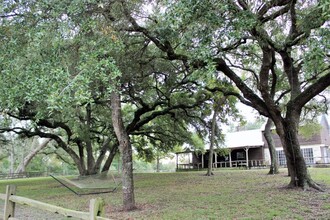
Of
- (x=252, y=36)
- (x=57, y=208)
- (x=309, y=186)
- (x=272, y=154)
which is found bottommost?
(x=309, y=186)

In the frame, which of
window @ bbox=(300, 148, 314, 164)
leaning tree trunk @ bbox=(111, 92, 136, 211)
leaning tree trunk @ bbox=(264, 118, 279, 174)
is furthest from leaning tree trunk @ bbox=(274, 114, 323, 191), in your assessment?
window @ bbox=(300, 148, 314, 164)

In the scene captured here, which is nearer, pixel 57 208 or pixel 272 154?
pixel 57 208

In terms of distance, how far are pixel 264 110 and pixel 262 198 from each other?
2863 mm

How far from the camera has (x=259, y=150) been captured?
87.2 ft

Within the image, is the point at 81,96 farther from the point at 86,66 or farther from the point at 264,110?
the point at 264,110

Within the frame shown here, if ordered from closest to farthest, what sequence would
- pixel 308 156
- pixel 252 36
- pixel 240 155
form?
pixel 252 36
pixel 308 156
pixel 240 155

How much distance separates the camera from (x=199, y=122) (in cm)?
1597

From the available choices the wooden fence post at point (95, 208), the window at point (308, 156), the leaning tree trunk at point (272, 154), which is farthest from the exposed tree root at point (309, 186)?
the window at point (308, 156)

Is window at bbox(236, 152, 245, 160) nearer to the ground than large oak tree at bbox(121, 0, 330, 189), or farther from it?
nearer to the ground

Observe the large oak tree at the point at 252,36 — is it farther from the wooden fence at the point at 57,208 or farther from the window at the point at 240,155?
the window at the point at 240,155

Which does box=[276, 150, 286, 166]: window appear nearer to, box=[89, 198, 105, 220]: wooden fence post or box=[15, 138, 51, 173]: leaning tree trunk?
box=[15, 138, 51, 173]: leaning tree trunk

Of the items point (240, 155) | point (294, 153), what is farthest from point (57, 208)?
point (240, 155)

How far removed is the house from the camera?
24.1 metres

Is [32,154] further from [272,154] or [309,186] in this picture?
[309,186]
